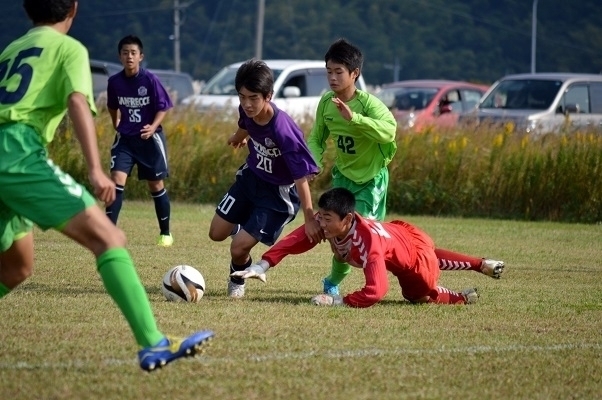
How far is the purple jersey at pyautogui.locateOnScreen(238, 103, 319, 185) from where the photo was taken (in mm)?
7133

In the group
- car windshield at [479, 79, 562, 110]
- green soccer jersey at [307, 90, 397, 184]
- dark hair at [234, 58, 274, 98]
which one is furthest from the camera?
car windshield at [479, 79, 562, 110]

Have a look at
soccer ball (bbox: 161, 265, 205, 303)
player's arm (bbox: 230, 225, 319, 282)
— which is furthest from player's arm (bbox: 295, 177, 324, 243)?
soccer ball (bbox: 161, 265, 205, 303)

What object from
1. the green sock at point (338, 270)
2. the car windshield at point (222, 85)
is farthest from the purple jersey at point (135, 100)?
the car windshield at point (222, 85)

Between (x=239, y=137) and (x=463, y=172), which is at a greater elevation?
(x=239, y=137)

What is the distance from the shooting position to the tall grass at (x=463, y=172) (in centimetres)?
1452

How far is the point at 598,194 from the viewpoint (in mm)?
14445

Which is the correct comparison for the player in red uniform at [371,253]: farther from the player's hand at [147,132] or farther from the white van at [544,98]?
the white van at [544,98]

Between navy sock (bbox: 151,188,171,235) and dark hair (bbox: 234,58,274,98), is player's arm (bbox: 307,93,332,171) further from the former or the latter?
navy sock (bbox: 151,188,171,235)

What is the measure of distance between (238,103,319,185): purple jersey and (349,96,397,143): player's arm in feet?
1.55

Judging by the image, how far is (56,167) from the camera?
4.95 metres

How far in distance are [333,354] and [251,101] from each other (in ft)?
6.68

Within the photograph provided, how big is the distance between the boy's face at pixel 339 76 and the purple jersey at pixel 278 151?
64 centimetres

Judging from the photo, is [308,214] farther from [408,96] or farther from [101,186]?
[408,96]

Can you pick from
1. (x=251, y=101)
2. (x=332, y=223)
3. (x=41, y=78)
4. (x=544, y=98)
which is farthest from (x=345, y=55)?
(x=544, y=98)
